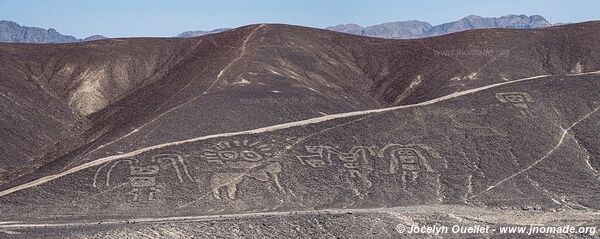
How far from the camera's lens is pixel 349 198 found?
135 feet

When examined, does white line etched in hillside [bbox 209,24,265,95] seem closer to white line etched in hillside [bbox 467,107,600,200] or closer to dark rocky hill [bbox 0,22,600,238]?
dark rocky hill [bbox 0,22,600,238]

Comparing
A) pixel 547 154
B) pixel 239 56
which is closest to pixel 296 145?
pixel 547 154

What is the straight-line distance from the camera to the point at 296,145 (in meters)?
47.2

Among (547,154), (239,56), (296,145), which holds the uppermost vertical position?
(239,56)

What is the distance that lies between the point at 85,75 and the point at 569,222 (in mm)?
59298

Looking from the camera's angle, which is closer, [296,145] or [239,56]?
[296,145]

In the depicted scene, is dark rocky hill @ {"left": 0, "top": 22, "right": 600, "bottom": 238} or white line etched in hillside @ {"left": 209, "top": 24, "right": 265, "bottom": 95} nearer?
dark rocky hill @ {"left": 0, "top": 22, "right": 600, "bottom": 238}

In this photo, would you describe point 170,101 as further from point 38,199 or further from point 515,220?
point 515,220

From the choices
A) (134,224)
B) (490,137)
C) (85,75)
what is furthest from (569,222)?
(85,75)

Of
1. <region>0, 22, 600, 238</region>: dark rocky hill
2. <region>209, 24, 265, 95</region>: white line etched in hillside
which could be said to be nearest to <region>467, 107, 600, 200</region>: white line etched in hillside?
<region>0, 22, 600, 238</region>: dark rocky hill

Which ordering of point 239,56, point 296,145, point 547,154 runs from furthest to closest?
point 239,56 → point 296,145 → point 547,154

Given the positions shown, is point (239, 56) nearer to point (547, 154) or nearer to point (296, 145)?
point (296, 145)

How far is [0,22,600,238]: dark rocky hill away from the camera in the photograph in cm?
3700

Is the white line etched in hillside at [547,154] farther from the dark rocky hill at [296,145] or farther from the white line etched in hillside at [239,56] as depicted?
the white line etched in hillside at [239,56]
